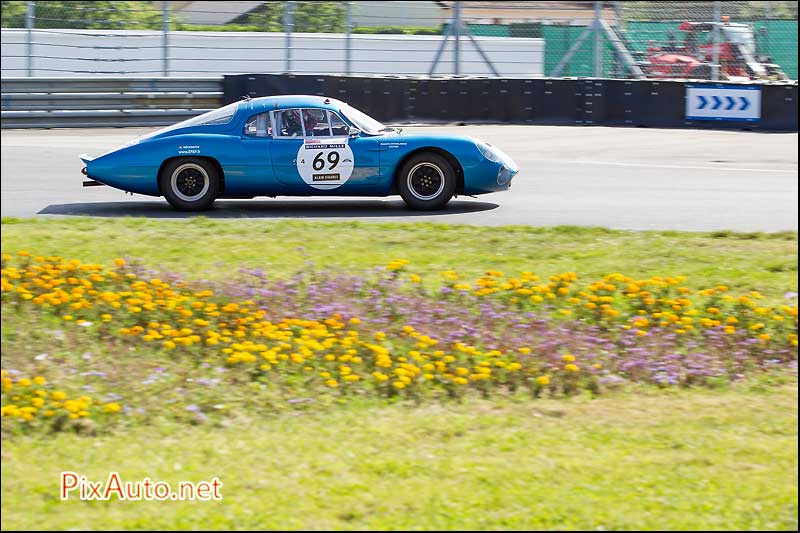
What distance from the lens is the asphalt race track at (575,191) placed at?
1189cm

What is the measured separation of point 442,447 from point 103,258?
419 centimetres

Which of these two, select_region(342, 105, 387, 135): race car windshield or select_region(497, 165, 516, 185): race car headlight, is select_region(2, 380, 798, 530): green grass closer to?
select_region(497, 165, 516, 185): race car headlight

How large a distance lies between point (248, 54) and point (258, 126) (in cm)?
1115

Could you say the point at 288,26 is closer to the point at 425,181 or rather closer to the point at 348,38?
the point at 348,38

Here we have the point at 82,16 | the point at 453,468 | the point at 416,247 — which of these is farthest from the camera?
the point at 82,16

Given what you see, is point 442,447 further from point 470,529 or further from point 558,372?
point 558,372

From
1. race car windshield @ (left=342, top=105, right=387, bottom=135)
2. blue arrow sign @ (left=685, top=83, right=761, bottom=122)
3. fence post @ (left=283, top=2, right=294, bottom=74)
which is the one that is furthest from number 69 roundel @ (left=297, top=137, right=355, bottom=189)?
blue arrow sign @ (left=685, top=83, right=761, bottom=122)

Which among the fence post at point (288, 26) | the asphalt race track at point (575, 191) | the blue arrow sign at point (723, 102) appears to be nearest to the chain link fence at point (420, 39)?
the fence post at point (288, 26)

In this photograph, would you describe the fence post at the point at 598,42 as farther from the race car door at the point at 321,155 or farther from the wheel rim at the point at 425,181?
the race car door at the point at 321,155

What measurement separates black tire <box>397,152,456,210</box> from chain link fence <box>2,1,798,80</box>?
420 inches

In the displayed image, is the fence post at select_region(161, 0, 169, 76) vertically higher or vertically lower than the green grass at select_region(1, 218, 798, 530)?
higher

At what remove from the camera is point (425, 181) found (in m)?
12.2

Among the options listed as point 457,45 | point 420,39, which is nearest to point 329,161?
point 457,45

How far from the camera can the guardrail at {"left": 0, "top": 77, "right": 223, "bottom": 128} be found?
65.9ft
